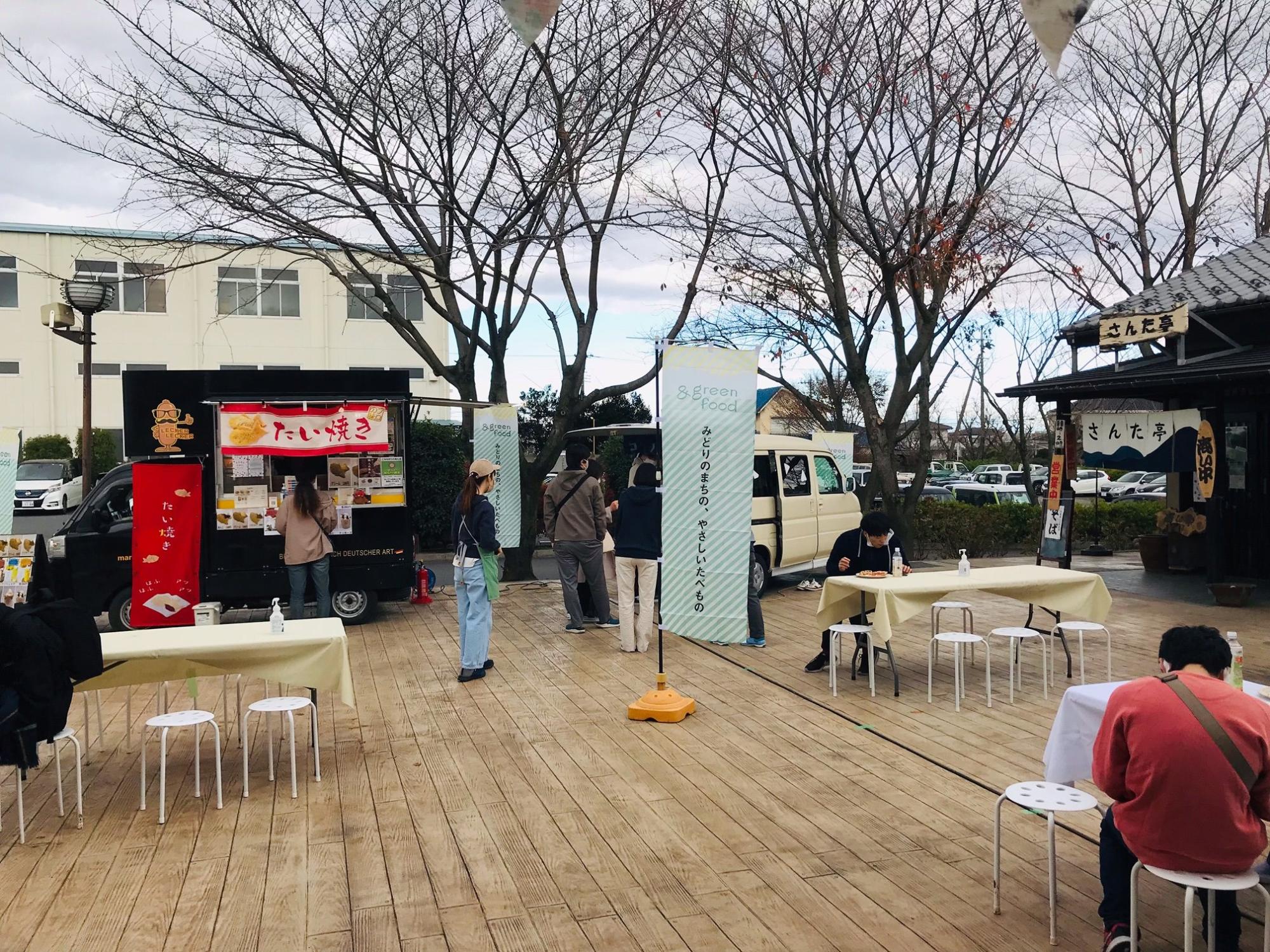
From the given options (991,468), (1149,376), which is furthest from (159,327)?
(991,468)

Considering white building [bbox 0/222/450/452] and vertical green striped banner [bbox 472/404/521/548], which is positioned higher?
white building [bbox 0/222/450/452]

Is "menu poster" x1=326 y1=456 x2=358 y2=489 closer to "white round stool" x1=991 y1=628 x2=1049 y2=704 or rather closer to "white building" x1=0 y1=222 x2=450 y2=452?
"white round stool" x1=991 y1=628 x2=1049 y2=704

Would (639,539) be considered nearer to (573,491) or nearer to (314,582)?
(573,491)

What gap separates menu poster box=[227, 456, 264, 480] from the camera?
Answer: 30.5 feet

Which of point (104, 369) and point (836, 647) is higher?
point (104, 369)

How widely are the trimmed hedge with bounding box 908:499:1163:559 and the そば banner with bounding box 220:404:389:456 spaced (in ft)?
30.6

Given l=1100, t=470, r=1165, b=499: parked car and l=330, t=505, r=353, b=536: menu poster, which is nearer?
l=330, t=505, r=353, b=536: menu poster

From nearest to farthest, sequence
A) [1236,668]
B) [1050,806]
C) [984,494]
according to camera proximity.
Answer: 1. [1050,806]
2. [1236,668]
3. [984,494]

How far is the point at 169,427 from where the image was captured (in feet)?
29.7

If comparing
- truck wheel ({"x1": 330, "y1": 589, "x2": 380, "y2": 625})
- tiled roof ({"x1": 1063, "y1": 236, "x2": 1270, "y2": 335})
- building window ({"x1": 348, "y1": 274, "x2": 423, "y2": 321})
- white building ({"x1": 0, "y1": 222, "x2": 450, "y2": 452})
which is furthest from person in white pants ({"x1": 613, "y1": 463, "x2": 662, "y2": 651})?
white building ({"x1": 0, "y1": 222, "x2": 450, "y2": 452})

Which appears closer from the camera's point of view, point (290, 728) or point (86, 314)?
point (290, 728)

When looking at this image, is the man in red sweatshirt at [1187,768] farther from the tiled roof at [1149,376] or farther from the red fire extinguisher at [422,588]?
the red fire extinguisher at [422,588]

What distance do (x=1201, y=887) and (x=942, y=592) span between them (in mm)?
3976

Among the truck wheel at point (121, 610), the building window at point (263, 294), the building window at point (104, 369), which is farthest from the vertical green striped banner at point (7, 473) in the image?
the building window at point (104, 369)
